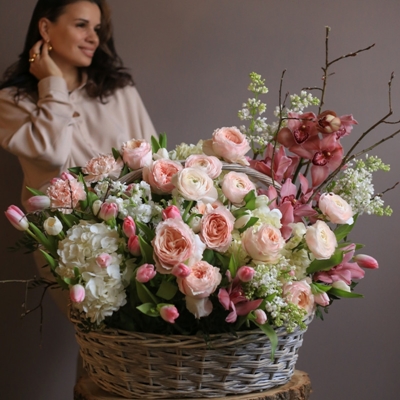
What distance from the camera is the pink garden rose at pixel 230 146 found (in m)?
0.97

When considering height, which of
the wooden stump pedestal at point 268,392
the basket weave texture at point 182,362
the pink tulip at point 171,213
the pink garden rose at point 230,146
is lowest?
the wooden stump pedestal at point 268,392

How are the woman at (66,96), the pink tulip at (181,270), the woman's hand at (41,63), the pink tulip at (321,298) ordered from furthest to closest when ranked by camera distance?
the woman's hand at (41,63) → the woman at (66,96) → the pink tulip at (321,298) → the pink tulip at (181,270)

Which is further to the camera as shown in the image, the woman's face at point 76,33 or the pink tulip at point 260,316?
the woman's face at point 76,33

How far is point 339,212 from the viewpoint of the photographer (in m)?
0.92

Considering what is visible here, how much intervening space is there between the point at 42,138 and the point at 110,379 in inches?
34.9

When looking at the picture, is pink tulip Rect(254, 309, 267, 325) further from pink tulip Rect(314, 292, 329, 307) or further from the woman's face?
the woman's face

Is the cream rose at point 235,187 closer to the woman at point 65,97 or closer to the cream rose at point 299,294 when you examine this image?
the cream rose at point 299,294

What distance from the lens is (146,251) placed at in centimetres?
83

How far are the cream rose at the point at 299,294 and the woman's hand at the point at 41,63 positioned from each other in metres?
1.16

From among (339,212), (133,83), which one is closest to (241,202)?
(339,212)

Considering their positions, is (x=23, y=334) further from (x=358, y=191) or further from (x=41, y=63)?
(x=358, y=191)

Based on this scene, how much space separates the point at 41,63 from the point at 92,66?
187mm

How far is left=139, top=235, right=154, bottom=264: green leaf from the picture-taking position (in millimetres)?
826

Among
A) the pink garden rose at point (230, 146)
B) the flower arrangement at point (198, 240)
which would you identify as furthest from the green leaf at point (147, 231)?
the pink garden rose at point (230, 146)
